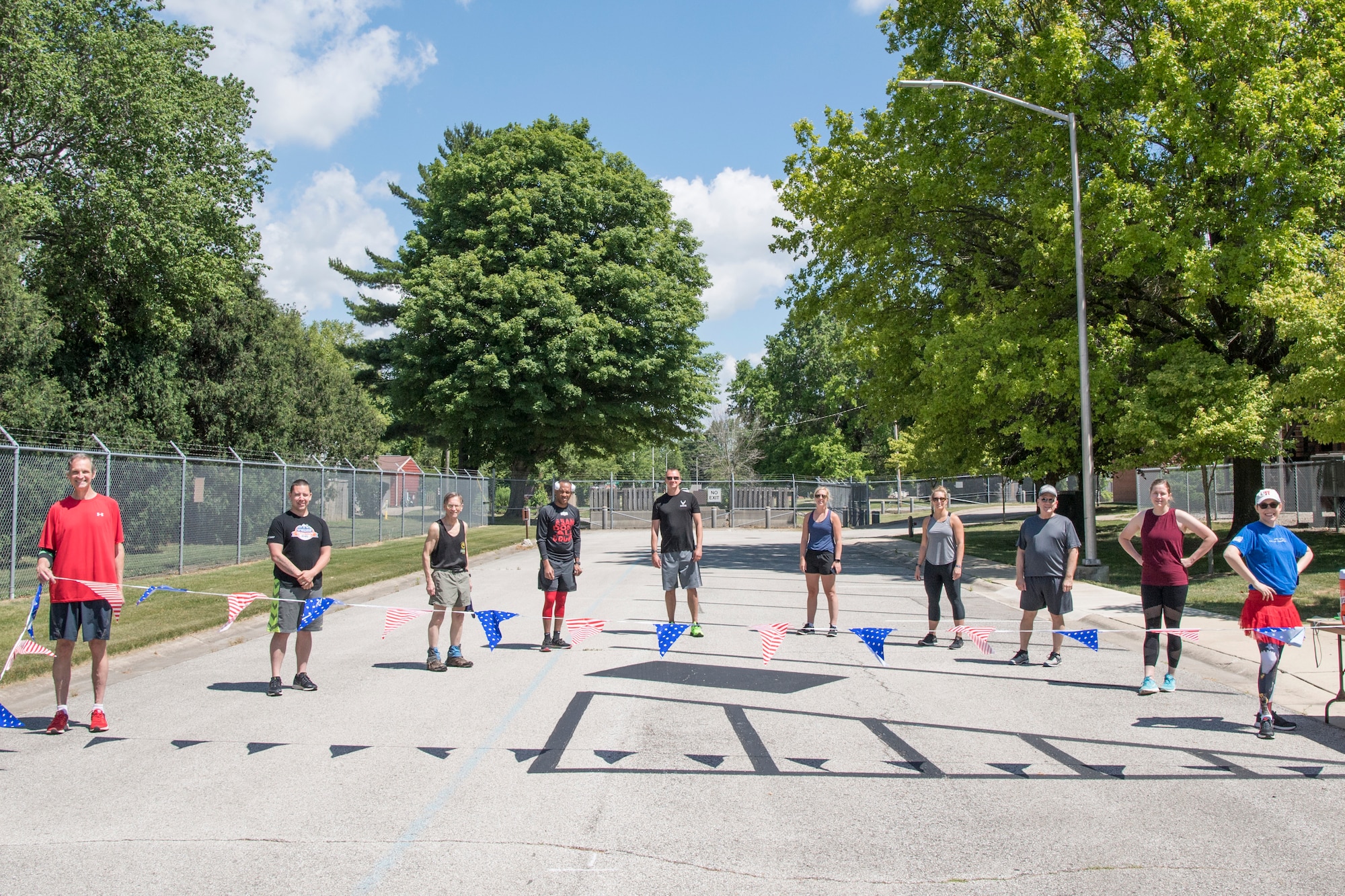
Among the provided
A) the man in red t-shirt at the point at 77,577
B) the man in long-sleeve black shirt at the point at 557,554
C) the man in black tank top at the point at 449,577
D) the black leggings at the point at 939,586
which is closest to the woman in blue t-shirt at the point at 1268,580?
the black leggings at the point at 939,586

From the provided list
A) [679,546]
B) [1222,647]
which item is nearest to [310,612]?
[679,546]

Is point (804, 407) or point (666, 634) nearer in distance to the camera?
point (666, 634)

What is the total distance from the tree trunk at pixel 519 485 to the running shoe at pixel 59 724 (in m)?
33.9

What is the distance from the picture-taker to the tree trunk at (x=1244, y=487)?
795 inches

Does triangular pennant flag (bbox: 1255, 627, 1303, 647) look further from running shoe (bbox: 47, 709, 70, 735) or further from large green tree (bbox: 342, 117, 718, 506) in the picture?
large green tree (bbox: 342, 117, 718, 506)

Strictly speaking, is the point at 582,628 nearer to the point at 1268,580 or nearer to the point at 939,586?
the point at 939,586

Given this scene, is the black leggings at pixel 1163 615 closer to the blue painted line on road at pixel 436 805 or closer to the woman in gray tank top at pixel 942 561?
the woman in gray tank top at pixel 942 561

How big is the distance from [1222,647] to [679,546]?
5.88 metres

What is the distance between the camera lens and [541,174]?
3856 centimetres

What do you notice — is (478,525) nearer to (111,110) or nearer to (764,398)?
(111,110)

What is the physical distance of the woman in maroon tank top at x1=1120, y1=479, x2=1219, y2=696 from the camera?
26.6 ft

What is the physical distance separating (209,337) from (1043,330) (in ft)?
71.3

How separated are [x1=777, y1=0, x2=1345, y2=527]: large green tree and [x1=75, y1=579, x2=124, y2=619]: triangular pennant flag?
15360 mm

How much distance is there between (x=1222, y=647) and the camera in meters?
10.1
